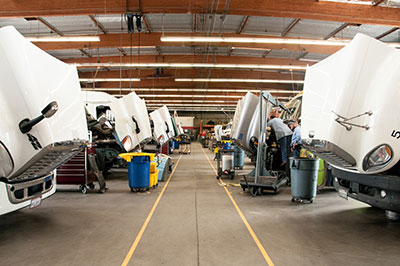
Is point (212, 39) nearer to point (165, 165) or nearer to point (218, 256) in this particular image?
point (165, 165)

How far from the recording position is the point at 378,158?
307cm

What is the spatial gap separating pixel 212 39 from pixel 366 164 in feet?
20.3

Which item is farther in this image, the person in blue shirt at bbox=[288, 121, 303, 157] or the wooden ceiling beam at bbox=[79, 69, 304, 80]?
the wooden ceiling beam at bbox=[79, 69, 304, 80]

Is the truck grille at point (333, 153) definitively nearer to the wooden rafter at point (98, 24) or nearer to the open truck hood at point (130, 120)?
the open truck hood at point (130, 120)

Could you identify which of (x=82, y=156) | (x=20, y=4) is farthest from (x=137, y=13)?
(x=82, y=156)

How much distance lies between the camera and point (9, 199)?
9.28 ft

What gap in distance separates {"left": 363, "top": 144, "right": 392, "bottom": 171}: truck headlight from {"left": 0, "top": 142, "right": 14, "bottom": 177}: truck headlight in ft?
13.4

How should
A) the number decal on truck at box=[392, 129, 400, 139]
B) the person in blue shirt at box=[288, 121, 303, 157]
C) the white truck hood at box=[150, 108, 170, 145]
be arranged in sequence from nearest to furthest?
the number decal on truck at box=[392, 129, 400, 139] < the person in blue shirt at box=[288, 121, 303, 157] < the white truck hood at box=[150, 108, 170, 145]

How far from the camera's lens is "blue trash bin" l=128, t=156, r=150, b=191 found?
5.96m

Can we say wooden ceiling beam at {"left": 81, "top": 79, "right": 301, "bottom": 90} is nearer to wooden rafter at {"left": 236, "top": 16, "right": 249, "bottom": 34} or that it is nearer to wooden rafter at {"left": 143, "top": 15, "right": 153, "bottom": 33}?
wooden rafter at {"left": 236, "top": 16, "right": 249, "bottom": 34}

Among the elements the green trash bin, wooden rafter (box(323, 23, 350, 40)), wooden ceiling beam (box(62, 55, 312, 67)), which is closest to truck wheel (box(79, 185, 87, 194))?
the green trash bin

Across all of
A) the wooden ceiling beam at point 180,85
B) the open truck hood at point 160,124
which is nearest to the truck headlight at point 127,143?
the open truck hood at point 160,124

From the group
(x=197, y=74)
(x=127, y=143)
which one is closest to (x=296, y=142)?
(x=127, y=143)

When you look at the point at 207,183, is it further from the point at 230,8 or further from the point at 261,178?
the point at 230,8
